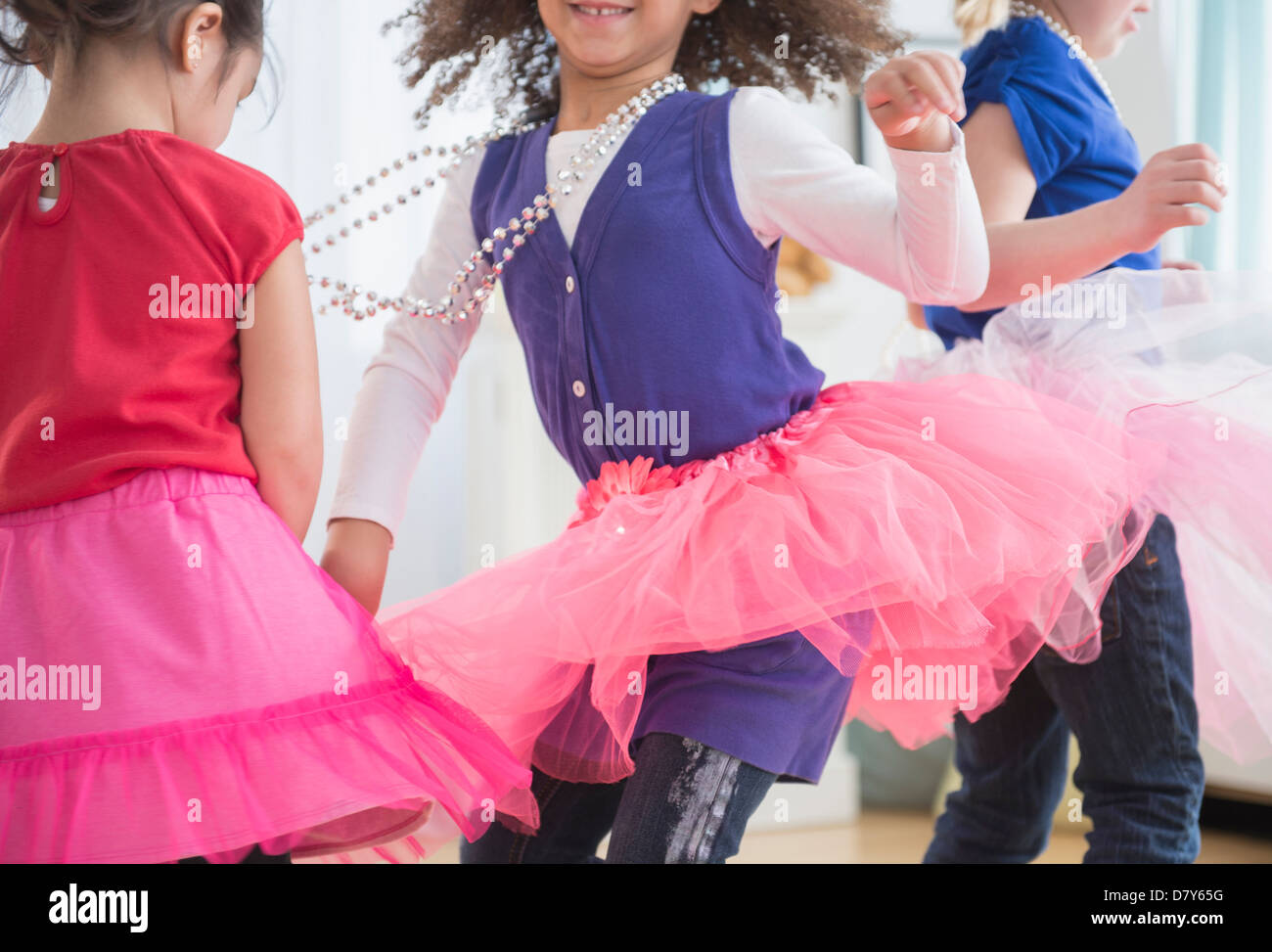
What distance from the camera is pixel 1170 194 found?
2.87ft

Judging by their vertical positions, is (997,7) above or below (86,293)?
above

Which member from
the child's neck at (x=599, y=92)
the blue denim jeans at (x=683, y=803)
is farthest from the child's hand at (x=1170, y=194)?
the blue denim jeans at (x=683, y=803)

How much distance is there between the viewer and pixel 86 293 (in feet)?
2.38

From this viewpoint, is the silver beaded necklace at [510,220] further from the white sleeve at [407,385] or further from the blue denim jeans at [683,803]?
the blue denim jeans at [683,803]

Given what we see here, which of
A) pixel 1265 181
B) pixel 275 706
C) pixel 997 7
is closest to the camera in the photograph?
pixel 275 706

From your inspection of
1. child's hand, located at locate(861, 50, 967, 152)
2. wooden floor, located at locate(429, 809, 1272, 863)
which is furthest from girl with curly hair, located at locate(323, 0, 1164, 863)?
wooden floor, located at locate(429, 809, 1272, 863)

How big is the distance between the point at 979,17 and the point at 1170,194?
0.91ft

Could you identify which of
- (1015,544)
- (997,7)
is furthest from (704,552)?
(997,7)

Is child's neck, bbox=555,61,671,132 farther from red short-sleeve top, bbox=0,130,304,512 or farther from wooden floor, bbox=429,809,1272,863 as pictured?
wooden floor, bbox=429,809,1272,863

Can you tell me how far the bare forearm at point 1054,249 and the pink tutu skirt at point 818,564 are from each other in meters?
0.09

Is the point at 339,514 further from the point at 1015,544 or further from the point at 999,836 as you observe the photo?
the point at 999,836

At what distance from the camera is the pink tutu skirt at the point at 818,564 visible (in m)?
0.75
